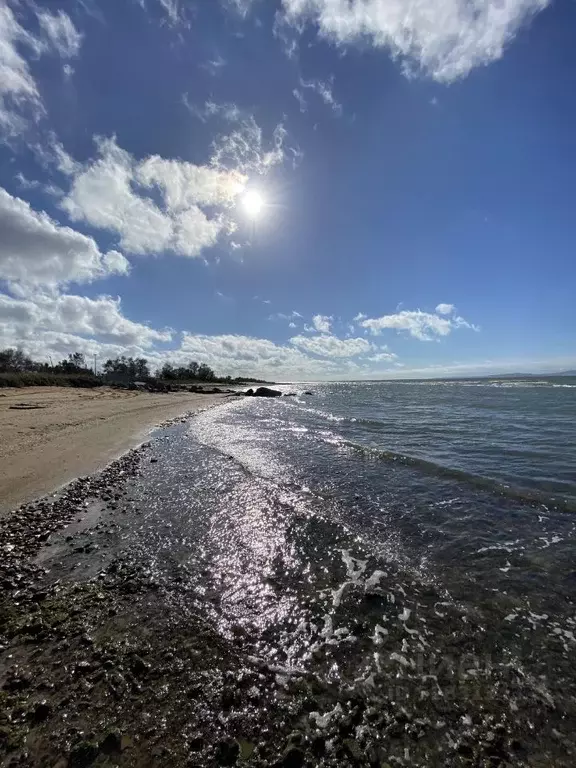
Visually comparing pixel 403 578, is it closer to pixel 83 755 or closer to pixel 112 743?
pixel 112 743

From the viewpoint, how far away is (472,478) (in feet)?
37.4

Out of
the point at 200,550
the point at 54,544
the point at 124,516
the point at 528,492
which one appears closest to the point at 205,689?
the point at 200,550

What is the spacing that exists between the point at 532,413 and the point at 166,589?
1220 inches

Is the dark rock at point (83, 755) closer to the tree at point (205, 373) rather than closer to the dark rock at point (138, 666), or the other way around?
the dark rock at point (138, 666)

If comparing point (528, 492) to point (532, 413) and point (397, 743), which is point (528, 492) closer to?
point (397, 743)

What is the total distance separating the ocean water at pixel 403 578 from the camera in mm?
3705

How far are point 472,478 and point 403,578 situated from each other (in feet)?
22.0

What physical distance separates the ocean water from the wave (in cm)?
7

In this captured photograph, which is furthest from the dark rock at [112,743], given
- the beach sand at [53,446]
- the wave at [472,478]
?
the wave at [472,478]

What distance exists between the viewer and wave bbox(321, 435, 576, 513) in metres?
9.35

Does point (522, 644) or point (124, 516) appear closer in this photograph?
point (522, 644)

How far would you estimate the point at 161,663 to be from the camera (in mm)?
4082

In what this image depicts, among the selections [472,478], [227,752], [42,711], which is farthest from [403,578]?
[472,478]

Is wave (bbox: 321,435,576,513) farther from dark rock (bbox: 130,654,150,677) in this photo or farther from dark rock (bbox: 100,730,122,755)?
dark rock (bbox: 100,730,122,755)
